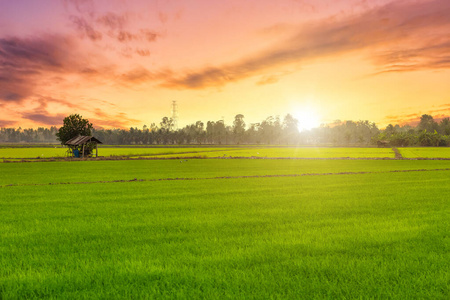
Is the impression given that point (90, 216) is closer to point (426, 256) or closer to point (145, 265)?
point (145, 265)

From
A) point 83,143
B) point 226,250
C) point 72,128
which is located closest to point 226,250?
point 226,250

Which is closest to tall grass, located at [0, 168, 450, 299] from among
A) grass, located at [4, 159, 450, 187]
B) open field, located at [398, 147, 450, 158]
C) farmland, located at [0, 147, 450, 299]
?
farmland, located at [0, 147, 450, 299]

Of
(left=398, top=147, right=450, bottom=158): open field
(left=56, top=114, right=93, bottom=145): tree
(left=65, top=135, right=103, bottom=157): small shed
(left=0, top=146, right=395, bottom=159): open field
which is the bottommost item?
(left=398, top=147, right=450, bottom=158): open field

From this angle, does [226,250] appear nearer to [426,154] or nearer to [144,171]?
[144,171]

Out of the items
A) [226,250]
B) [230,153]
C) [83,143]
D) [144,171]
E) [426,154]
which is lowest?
[426,154]

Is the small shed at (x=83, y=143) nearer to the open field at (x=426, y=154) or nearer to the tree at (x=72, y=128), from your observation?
the tree at (x=72, y=128)

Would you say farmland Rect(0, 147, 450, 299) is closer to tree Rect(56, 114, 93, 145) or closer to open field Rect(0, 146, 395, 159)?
open field Rect(0, 146, 395, 159)

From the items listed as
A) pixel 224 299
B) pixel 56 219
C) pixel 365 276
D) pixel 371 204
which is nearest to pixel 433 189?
pixel 371 204

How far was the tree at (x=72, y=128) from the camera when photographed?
2785 inches

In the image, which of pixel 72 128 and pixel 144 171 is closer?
pixel 144 171

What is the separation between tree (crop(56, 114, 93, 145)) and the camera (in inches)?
2785

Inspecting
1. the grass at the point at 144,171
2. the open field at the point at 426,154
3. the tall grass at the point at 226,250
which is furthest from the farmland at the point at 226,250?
the open field at the point at 426,154

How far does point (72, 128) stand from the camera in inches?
2827

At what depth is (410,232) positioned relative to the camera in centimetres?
887
